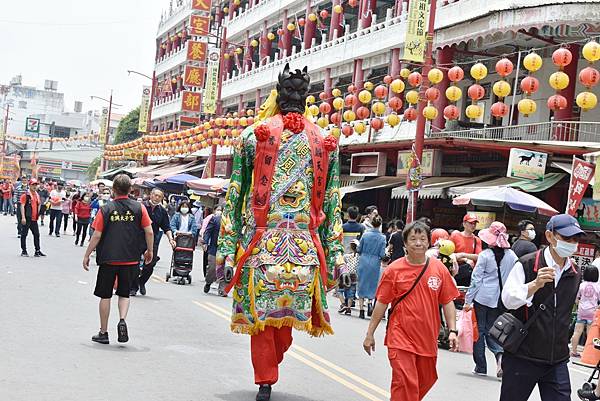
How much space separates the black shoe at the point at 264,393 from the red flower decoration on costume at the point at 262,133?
2032 millimetres

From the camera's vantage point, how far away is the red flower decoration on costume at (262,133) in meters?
8.05

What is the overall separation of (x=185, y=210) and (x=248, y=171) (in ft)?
35.6

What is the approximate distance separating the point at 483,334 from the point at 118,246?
14.0 ft

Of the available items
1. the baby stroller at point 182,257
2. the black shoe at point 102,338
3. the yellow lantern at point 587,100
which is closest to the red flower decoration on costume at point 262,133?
the black shoe at point 102,338

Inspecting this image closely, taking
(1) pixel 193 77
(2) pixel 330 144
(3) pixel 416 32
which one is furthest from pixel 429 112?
(1) pixel 193 77

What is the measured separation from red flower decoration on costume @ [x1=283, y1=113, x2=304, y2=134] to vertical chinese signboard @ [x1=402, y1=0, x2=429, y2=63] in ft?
54.6

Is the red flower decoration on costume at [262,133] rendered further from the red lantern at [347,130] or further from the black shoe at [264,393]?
the red lantern at [347,130]

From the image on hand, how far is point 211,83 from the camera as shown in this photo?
45.7 meters

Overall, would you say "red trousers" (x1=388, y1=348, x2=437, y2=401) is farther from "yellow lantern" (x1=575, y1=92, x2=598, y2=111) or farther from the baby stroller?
"yellow lantern" (x1=575, y1=92, x2=598, y2=111)

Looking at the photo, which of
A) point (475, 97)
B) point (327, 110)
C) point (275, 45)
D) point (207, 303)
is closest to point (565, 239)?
point (207, 303)

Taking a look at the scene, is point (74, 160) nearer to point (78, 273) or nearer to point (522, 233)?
point (78, 273)

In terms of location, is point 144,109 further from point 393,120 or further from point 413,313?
point 413,313

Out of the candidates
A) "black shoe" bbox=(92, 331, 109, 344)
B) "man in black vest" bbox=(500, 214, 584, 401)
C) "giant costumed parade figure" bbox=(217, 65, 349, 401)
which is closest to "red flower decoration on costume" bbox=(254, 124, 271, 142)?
"giant costumed parade figure" bbox=(217, 65, 349, 401)

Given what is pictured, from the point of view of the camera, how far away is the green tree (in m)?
87.4
